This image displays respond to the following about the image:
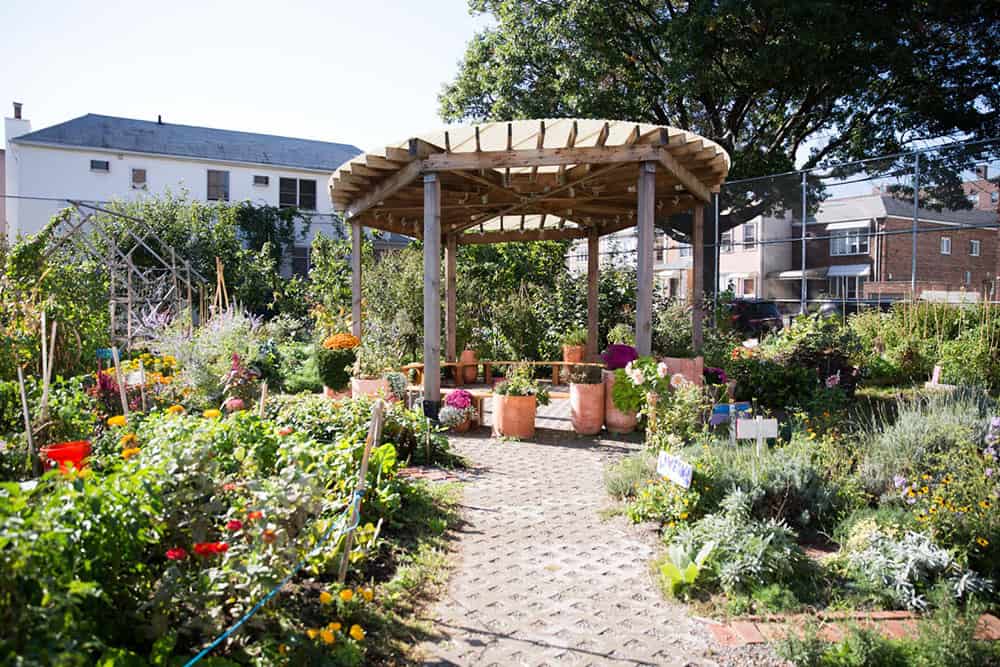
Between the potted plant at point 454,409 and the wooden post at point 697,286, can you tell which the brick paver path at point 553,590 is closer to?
the potted plant at point 454,409

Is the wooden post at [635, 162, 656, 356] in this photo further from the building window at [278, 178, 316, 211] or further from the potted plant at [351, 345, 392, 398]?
the building window at [278, 178, 316, 211]

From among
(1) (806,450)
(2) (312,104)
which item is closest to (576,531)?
(1) (806,450)

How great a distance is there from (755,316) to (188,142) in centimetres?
1999

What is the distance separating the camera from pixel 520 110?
14.9 metres

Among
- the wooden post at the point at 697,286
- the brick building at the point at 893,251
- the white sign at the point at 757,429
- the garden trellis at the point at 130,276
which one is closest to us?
the white sign at the point at 757,429

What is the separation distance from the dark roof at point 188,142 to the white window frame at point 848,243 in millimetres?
18251

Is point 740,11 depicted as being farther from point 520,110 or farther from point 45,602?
point 45,602

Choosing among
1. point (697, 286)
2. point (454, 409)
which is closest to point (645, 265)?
point (697, 286)

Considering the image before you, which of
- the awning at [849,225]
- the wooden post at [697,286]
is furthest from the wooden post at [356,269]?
the awning at [849,225]

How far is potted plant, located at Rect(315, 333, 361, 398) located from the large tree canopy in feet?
27.9

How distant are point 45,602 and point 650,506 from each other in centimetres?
328

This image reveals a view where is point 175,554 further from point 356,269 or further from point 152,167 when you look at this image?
point 152,167

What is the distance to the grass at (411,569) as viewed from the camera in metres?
2.81

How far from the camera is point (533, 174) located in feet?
26.6
